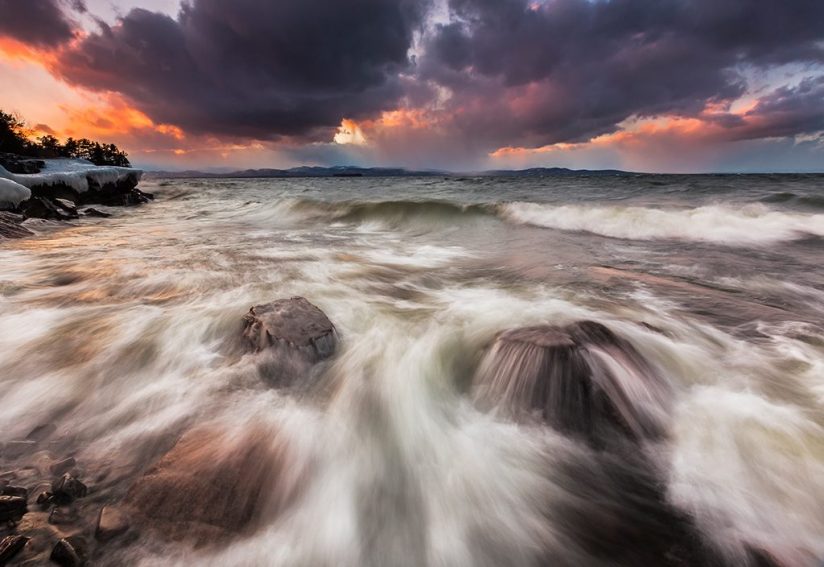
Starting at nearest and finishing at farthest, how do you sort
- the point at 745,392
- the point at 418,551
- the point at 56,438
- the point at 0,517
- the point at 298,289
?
the point at 0,517 → the point at 418,551 → the point at 56,438 → the point at 745,392 → the point at 298,289

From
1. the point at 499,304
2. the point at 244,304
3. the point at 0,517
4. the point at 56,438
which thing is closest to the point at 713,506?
the point at 499,304

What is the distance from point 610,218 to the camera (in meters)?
12.7

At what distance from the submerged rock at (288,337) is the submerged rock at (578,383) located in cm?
143

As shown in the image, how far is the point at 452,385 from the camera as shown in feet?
11.1

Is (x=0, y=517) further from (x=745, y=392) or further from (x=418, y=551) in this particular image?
(x=745, y=392)

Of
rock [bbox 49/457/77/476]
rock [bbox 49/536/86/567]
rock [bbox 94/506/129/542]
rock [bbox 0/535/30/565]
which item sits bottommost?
rock [bbox 49/457/77/476]

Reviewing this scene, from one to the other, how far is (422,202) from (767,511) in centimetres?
1610

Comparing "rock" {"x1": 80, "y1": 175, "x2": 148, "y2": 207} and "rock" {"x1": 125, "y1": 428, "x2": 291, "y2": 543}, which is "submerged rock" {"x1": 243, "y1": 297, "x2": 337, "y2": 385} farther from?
"rock" {"x1": 80, "y1": 175, "x2": 148, "y2": 207}

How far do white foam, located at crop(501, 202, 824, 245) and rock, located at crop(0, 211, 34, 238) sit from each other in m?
14.3

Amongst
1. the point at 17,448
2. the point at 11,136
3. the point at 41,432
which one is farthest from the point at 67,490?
the point at 11,136

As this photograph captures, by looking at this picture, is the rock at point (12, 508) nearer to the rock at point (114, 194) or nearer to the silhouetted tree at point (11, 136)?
the rock at point (114, 194)

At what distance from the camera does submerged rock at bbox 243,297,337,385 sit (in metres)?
3.23

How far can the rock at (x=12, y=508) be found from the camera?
180 centimetres

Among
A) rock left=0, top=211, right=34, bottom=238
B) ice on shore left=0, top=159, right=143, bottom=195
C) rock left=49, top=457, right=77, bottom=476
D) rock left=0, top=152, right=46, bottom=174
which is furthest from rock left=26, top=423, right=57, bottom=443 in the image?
rock left=0, top=152, right=46, bottom=174
